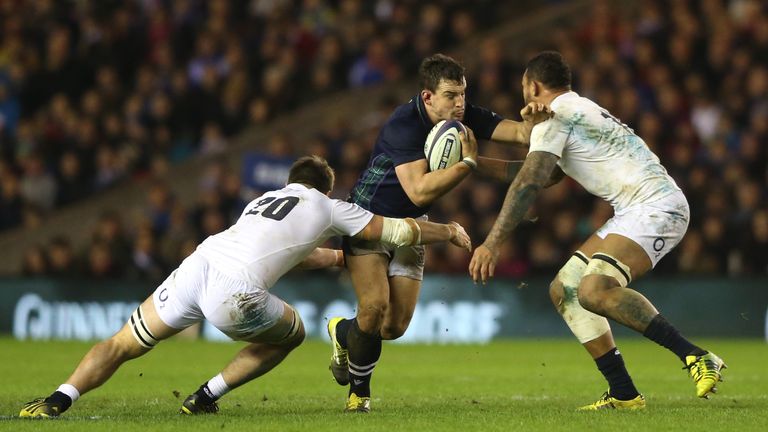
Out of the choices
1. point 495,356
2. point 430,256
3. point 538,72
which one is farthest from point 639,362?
point 538,72

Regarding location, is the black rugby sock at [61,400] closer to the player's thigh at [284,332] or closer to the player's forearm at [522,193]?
the player's thigh at [284,332]

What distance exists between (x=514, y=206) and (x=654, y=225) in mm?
974

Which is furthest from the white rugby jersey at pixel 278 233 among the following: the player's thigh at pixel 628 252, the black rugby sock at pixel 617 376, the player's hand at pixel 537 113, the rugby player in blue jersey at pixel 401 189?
the black rugby sock at pixel 617 376

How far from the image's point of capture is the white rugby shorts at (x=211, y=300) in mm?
8695

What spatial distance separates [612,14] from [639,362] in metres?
8.43

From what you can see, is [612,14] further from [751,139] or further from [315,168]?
[315,168]

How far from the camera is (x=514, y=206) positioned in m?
8.95

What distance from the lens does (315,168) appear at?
9273 millimetres

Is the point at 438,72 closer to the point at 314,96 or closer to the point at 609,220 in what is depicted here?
the point at 609,220

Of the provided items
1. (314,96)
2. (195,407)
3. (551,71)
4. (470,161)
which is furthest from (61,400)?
(314,96)

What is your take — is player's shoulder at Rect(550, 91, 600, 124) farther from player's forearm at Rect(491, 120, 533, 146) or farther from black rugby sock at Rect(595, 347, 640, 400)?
black rugby sock at Rect(595, 347, 640, 400)

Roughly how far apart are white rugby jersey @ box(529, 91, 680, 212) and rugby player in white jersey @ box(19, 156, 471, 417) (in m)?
0.96

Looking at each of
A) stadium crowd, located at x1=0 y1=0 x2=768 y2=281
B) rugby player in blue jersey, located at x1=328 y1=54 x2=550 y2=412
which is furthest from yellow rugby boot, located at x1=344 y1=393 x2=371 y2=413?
stadium crowd, located at x1=0 y1=0 x2=768 y2=281

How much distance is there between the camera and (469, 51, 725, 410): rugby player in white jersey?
351 inches
